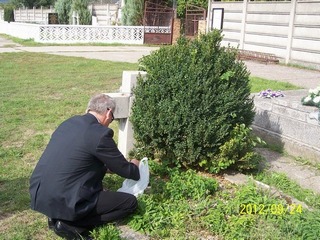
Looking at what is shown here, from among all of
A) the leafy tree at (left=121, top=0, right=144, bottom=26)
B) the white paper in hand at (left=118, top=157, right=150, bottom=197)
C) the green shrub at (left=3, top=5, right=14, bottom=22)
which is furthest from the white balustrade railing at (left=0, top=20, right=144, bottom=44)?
the green shrub at (left=3, top=5, right=14, bottom=22)

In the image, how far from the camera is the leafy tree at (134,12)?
2531cm

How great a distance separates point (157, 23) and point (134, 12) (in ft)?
4.85

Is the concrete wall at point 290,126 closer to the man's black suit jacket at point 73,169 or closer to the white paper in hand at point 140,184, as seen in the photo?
the white paper in hand at point 140,184

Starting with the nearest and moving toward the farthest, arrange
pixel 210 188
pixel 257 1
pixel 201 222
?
pixel 201 222, pixel 210 188, pixel 257 1

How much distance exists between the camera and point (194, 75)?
4.46 m

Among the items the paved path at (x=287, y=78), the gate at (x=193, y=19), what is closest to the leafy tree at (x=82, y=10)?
the gate at (x=193, y=19)

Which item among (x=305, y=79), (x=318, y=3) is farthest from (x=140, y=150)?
(x=318, y=3)

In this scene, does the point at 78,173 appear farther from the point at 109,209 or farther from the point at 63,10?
the point at 63,10

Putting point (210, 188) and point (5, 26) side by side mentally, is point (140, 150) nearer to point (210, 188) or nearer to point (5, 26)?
point (210, 188)

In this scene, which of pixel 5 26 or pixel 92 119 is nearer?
pixel 92 119

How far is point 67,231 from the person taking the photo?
10.9ft

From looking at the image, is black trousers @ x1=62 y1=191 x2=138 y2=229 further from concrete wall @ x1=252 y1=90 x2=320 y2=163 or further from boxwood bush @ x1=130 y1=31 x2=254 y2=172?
concrete wall @ x1=252 y1=90 x2=320 y2=163

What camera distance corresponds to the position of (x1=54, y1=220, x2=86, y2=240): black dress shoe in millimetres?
3330

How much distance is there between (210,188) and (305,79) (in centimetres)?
886
